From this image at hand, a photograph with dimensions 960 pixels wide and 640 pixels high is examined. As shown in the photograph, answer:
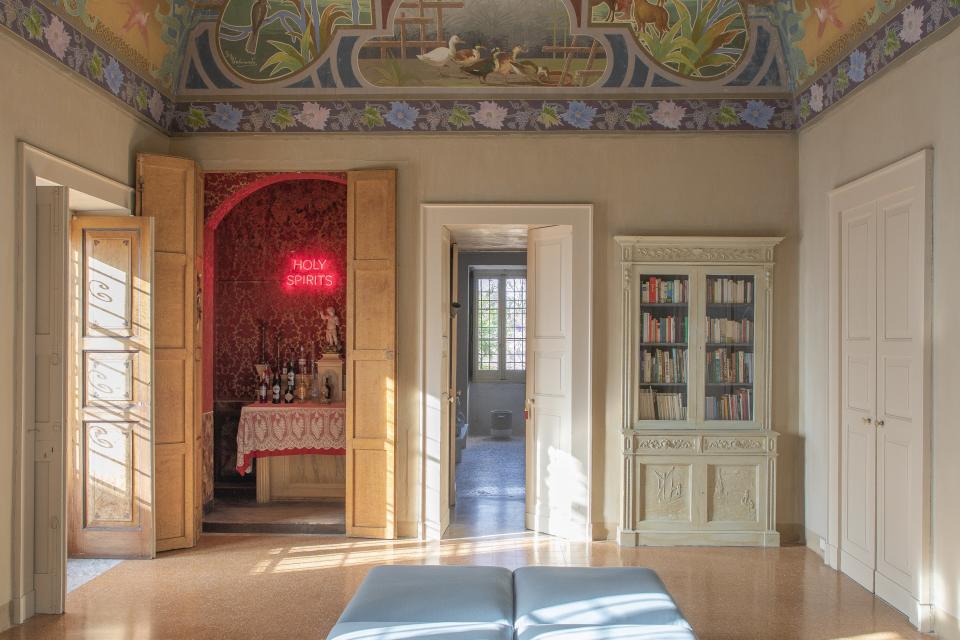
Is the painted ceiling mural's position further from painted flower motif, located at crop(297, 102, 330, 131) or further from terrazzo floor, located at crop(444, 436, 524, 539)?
terrazzo floor, located at crop(444, 436, 524, 539)

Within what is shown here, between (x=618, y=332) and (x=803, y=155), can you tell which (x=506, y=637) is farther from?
(x=803, y=155)

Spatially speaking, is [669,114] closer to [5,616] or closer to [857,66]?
[857,66]

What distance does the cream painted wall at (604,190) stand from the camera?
277 inches

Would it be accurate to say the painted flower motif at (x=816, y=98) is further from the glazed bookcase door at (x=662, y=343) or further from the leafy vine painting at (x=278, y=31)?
the leafy vine painting at (x=278, y=31)

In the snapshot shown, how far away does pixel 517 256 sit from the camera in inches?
516

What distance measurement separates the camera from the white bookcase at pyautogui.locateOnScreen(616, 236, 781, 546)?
6.84 m

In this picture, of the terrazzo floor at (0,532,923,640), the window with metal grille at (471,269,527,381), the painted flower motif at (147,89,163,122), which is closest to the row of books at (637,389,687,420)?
the terrazzo floor at (0,532,923,640)

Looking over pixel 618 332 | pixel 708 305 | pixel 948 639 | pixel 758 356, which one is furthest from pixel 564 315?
pixel 948 639

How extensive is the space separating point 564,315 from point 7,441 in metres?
4.24

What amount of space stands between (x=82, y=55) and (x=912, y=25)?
5.32 metres

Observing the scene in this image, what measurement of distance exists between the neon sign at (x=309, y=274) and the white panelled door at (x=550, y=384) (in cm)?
233

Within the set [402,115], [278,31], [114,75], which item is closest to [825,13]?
[402,115]

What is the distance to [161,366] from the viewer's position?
659 cm

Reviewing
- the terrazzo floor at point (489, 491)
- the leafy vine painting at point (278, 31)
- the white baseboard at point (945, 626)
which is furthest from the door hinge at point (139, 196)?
the white baseboard at point (945, 626)
